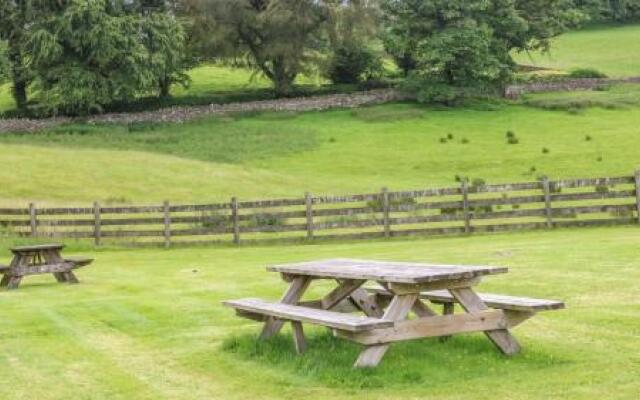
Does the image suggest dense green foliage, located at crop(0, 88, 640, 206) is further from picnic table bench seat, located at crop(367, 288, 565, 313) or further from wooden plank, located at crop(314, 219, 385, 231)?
picnic table bench seat, located at crop(367, 288, 565, 313)

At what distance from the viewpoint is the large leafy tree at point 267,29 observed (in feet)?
213

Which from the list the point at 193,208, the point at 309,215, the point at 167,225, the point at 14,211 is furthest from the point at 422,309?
the point at 14,211

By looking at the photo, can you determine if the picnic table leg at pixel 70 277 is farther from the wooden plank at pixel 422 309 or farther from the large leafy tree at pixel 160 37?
the large leafy tree at pixel 160 37

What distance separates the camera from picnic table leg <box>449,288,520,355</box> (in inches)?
351

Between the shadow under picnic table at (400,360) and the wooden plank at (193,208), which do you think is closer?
the shadow under picnic table at (400,360)

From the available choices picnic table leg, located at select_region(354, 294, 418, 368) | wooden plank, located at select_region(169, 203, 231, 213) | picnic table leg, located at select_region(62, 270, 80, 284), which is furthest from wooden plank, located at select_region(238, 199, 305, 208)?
picnic table leg, located at select_region(354, 294, 418, 368)

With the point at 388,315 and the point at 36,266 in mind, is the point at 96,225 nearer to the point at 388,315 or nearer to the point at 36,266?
the point at 36,266

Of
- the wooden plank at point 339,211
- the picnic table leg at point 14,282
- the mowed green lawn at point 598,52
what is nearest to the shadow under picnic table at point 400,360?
the picnic table leg at point 14,282

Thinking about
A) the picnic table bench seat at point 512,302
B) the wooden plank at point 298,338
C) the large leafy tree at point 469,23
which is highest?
the large leafy tree at point 469,23

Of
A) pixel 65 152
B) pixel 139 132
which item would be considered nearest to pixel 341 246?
pixel 65 152

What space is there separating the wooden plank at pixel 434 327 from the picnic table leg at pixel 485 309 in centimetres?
8

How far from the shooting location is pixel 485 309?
29.6 feet

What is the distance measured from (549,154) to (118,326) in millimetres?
34576

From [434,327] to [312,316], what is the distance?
47.7 inches
